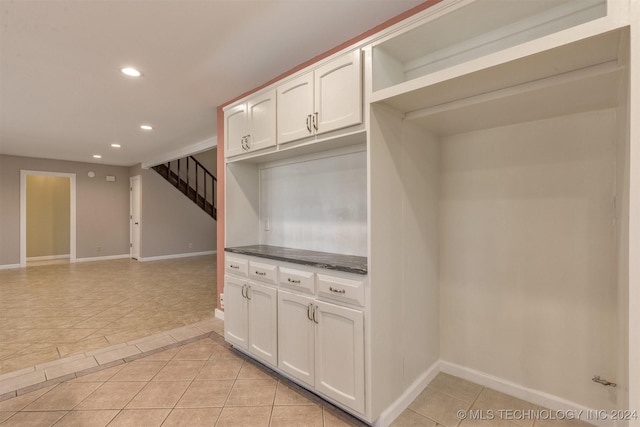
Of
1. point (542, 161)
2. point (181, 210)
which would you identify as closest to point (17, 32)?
point (542, 161)

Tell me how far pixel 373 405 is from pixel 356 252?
1.02 meters

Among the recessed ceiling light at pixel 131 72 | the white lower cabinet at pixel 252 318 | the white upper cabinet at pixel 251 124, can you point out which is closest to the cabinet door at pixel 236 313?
the white lower cabinet at pixel 252 318

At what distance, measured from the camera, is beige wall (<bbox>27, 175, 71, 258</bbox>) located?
7.62 meters

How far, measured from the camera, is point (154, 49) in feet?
7.45

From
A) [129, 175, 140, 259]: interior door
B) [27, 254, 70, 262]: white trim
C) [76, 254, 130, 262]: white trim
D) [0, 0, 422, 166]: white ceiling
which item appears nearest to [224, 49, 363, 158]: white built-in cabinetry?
[0, 0, 422, 166]: white ceiling

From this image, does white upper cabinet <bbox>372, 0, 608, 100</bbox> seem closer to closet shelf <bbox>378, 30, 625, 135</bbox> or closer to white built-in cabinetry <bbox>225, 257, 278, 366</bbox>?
closet shelf <bbox>378, 30, 625, 135</bbox>

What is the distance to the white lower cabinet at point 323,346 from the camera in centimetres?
171

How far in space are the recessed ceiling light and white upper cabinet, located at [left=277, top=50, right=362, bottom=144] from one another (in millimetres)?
1400

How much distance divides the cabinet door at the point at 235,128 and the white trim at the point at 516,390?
250cm

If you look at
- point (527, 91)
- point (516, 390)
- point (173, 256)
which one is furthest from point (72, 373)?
point (173, 256)

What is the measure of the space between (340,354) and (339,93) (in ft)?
5.31

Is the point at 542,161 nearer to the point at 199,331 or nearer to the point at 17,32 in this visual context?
the point at 199,331

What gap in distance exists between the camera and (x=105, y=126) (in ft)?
14.2

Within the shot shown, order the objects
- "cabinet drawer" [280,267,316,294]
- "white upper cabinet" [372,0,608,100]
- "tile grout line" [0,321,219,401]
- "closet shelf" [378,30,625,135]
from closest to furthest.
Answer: "closet shelf" [378,30,625,135]
"white upper cabinet" [372,0,608,100]
"cabinet drawer" [280,267,316,294]
"tile grout line" [0,321,219,401]
